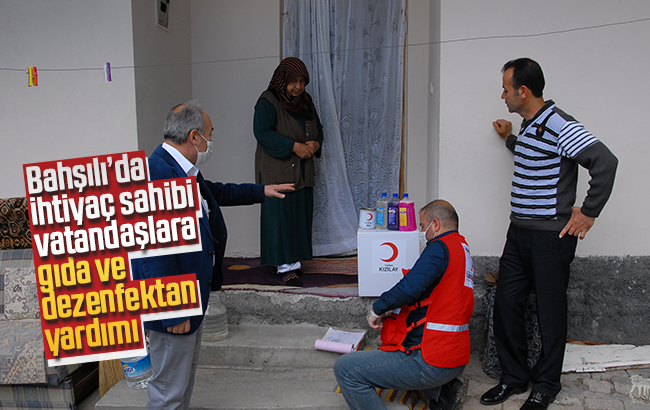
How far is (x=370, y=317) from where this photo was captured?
2.42 metres

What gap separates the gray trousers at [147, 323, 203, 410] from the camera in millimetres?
2031

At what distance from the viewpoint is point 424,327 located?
→ 2.34 m

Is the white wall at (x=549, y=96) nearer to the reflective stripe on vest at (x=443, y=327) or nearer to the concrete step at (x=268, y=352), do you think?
the reflective stripe on vest at (x=443, y=327)

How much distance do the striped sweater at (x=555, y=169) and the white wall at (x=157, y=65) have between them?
2726 millimetres

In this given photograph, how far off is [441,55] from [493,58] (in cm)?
35

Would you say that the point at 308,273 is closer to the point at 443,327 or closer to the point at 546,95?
the point at 443,327

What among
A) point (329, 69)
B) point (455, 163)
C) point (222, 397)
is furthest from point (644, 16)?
point (222, 397)

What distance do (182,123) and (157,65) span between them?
7.14ft

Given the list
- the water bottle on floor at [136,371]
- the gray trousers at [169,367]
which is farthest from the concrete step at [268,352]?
the gray trousers at [169,367]

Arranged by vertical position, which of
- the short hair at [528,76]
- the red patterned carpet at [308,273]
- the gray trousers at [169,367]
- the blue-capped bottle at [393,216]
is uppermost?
the short hair at [528,76]

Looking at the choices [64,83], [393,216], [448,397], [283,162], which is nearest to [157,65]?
[64,83]

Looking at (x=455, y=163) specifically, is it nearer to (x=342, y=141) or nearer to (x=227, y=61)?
(x=342, y=141)

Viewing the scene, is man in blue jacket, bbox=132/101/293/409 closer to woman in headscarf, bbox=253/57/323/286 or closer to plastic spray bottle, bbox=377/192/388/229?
plastic spray bottle, bbox=377/192/388/229

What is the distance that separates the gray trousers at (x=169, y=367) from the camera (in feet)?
6.66
